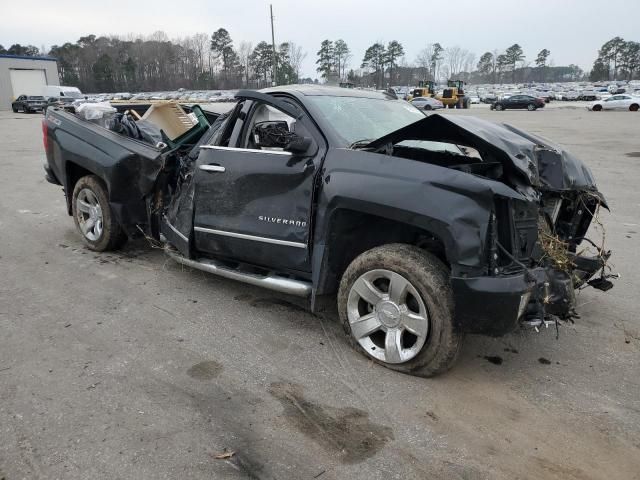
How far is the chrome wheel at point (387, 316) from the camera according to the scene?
10.7ft

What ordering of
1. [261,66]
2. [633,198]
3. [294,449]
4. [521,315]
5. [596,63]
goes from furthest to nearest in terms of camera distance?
[596,63]
[261,66]
[633,198]
[521,315]
[294,449]

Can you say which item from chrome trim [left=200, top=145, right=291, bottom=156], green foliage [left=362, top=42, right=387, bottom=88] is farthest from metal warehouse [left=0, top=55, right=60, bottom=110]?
green foliage [left=362, top=42, right=387, bottom=88]

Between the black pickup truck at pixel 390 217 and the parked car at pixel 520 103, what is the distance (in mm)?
44439

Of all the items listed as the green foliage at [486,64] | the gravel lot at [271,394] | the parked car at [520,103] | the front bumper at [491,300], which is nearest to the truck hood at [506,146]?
the front bumper at [491,300]

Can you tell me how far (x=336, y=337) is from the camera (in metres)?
3.93

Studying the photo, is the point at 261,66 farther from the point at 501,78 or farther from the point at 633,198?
the point at 633,198

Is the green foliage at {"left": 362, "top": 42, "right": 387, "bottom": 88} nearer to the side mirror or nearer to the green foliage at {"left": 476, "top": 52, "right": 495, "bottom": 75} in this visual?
the green foliage at {"left": 476, "top": 52, "right": 495, "bottom": 75}

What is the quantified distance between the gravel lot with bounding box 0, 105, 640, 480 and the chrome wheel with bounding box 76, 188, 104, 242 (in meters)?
0.88

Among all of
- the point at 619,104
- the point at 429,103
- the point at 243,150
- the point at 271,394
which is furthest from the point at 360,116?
the point at 429,103

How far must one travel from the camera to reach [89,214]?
18.9ft

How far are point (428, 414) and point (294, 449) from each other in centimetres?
82

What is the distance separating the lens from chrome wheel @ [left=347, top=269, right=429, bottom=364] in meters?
Result: 3.27

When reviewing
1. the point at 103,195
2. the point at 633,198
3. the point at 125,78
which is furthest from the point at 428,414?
the point at 125,78

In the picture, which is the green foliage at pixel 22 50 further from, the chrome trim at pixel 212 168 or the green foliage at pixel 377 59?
the chrome trim at pixel 212 168
